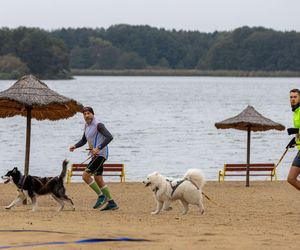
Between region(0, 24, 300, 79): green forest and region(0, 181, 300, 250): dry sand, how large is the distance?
415 ft

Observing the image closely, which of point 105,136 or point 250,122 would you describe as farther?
point 250,122

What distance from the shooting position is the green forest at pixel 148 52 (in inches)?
5935

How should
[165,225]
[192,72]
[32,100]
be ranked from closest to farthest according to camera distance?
[165,225] < [32,100] < [192,72]

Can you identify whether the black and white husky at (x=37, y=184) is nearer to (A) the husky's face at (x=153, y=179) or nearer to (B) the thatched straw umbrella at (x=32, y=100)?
(A) the husky's face at (x=153, y=179)

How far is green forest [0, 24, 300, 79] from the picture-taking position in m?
151

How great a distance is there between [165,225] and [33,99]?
5370mm

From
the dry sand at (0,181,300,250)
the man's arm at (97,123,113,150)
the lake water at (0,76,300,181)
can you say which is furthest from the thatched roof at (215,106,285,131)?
the man's arm at (97,123,113,150)

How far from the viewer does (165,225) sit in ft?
40.5

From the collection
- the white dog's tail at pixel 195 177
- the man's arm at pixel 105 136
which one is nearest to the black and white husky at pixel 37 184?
the man's arm at pixel 105 136

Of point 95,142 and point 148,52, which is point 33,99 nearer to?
point 95,142

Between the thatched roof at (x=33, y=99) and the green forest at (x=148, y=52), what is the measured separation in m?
125

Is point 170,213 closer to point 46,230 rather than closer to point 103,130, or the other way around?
point 103,130

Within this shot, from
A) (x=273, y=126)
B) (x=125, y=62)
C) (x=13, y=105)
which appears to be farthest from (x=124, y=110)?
(x=125, y=62)

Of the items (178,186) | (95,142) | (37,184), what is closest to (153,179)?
(178,186)
